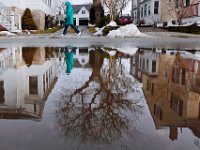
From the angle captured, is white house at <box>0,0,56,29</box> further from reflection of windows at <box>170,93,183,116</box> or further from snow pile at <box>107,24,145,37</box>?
reflection of windows at <box>170,93,183,116</box>

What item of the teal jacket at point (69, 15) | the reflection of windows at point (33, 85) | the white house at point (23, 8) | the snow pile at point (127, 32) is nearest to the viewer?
the reflection of windows at point (33, 85)

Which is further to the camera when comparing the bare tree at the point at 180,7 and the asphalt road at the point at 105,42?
the bare tree at the point at 180,7

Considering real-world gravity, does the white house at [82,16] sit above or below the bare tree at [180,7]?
above

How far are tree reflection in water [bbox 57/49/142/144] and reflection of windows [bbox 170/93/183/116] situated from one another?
1.18 feet

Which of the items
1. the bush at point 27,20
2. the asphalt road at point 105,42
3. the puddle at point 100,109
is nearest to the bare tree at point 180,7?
the bush at point 27,20

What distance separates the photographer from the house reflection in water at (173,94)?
2686 millimetres

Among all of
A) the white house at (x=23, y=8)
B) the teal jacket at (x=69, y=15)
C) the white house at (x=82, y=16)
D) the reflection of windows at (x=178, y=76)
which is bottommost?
the reflection of windows at (x=178, y=76)

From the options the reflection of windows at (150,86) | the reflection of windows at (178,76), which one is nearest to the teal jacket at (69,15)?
the reflection of windows at (178,76)

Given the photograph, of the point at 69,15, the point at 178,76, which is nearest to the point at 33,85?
the point at 178,76

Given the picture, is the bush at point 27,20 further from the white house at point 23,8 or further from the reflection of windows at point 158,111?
the reflection of windows at point 158,111

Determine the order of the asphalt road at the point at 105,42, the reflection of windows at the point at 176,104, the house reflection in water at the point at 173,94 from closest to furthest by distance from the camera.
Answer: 1. the house reflection in water at the point at 173,94
2. the reflection of windows at the point at 176,104
3. the asphalt road at the point at 105,42

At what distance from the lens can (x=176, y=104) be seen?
3264 mm

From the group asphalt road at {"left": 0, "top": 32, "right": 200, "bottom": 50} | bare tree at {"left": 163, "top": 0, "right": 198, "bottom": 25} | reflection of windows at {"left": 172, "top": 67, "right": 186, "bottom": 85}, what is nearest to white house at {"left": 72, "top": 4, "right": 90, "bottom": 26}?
bare tree at {"left": 163, "top": 0, "right": 198, "bottom": 25}

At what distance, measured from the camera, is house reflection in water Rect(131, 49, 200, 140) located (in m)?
2.69
